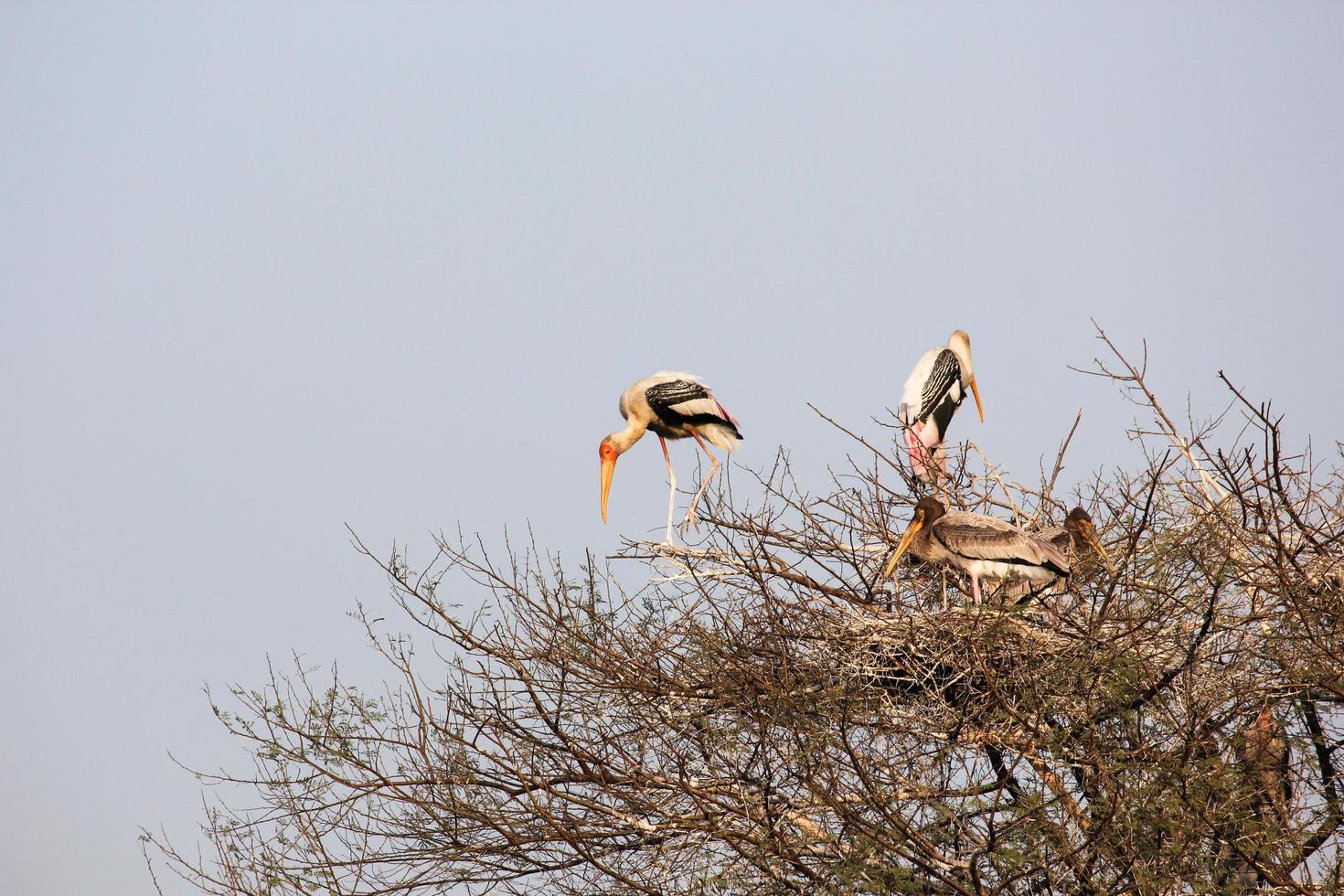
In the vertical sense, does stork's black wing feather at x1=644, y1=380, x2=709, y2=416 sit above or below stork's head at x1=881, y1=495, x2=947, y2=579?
above

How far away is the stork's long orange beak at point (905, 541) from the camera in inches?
277

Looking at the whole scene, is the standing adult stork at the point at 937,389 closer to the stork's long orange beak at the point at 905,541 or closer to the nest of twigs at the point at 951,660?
the stork's long orange beak at the point at 905,541

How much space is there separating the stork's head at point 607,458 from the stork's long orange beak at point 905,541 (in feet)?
12.9

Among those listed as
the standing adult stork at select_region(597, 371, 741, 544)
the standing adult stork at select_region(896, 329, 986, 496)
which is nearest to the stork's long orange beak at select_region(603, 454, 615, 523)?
the standing adult stork at select_region(597, 371, 741, 544)

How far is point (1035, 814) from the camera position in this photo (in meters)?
4.85

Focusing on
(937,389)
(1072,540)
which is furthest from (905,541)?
(937,389)

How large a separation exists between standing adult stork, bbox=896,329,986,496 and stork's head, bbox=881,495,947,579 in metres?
2.43

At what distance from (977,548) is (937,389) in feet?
11.9

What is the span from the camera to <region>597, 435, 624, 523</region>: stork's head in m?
10.7

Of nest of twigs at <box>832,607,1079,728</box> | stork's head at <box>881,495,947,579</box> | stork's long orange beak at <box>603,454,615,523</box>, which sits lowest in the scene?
nest of twigs at <box>832,607,1079,728</box>

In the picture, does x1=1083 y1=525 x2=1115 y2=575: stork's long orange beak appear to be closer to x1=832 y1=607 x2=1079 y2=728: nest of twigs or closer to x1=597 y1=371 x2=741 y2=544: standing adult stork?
x1=832 y1=607 x2=1079 y2=728: nest of twigs

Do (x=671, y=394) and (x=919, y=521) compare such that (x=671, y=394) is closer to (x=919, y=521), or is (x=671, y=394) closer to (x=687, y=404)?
(x=687, y=404)

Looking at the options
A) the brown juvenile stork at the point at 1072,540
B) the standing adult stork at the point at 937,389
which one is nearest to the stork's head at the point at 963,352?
the standing adult stork at the point at 937,389

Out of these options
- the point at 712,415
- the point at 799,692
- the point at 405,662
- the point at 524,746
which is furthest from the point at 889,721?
the point at 712,415
